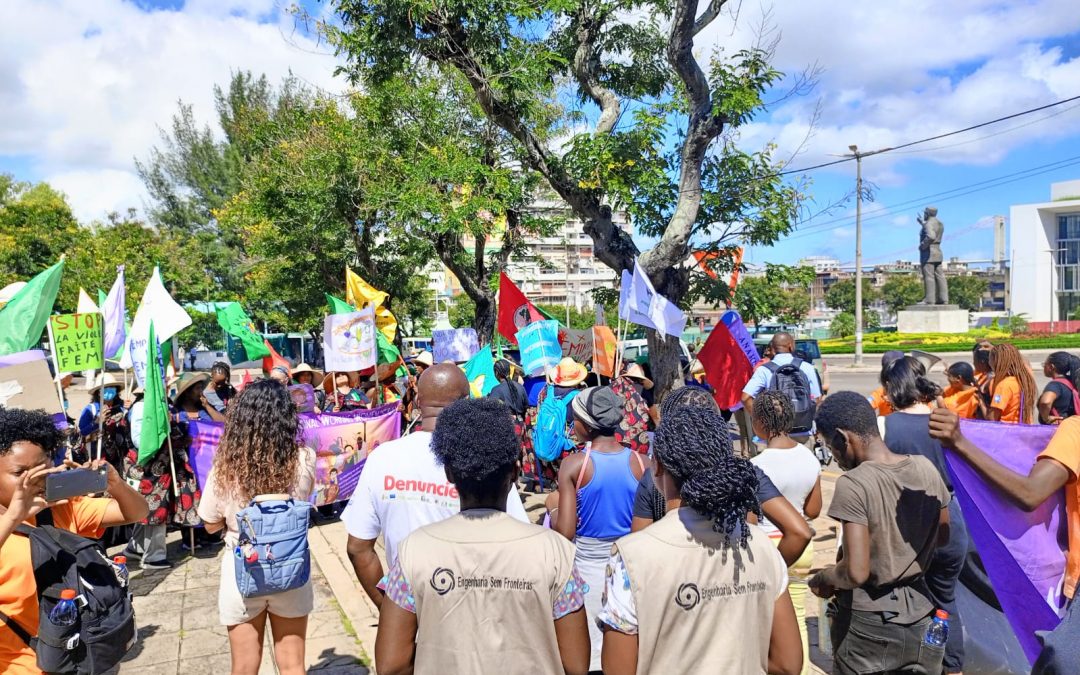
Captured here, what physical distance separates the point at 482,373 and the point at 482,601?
676cm

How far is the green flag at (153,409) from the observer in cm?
609

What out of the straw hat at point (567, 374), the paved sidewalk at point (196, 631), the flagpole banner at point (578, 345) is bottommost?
the paved sidewalk at point (196, 631)

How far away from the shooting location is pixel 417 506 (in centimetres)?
296

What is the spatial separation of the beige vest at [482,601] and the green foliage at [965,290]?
8978cm

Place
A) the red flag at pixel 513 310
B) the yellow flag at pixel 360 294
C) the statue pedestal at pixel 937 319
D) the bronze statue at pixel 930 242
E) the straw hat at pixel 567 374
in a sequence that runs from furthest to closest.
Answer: the statue pedestal at pixel 937 319 → the bronze statue at pixel 930 242 → the yellow flag at pixel 360 294 → the red flag at pixel 513 310 → the straw hat at pixel 567 374

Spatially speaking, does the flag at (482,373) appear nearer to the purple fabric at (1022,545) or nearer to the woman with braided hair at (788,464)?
the woman with braided hair at (788,464)

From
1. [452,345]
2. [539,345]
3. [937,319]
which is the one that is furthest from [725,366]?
[937,319]

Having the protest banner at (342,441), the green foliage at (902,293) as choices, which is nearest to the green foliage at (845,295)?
the green foliage at (902,293)

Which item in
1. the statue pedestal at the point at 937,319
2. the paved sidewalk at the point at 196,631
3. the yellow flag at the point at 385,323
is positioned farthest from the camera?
the statue pedestal at the point at 937,319

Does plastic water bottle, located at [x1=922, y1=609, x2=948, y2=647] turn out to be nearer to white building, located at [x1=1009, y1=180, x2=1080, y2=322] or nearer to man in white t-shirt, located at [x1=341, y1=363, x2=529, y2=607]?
man in white t-shirt, located at [x1=341, y1=363, x2=529, y2=607]

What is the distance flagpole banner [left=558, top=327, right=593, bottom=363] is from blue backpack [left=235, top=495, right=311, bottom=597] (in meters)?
7.44

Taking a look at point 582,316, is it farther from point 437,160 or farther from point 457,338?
point 457,338

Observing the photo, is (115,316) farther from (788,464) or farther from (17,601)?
(788,464)

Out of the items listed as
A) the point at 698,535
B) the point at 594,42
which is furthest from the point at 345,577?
the point at 594,42
